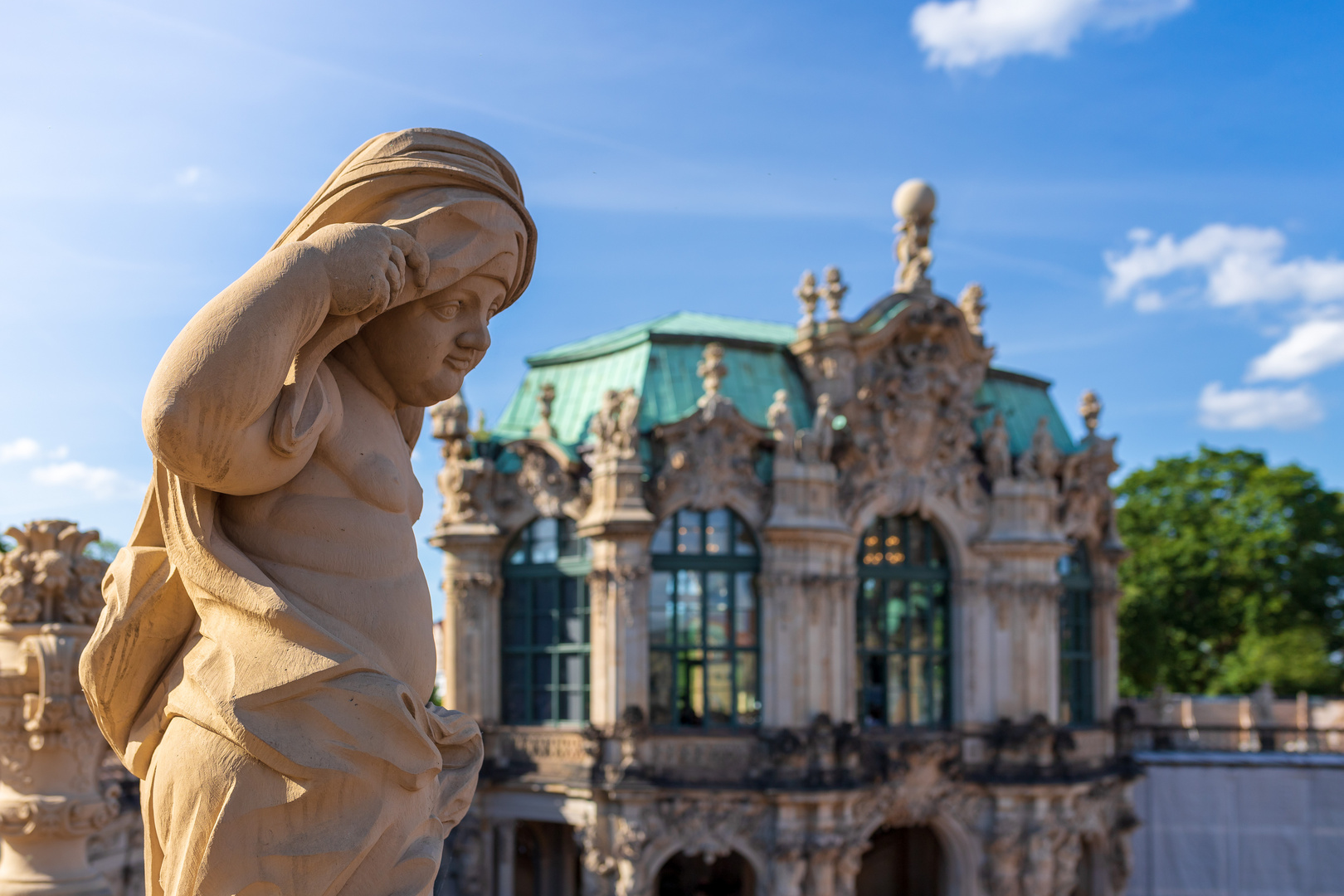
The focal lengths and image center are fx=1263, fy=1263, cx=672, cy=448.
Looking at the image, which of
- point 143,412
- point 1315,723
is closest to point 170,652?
point 143,412

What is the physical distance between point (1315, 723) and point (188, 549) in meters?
44.6

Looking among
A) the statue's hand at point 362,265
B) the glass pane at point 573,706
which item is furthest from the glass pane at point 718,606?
the statue's hand at point 362,265

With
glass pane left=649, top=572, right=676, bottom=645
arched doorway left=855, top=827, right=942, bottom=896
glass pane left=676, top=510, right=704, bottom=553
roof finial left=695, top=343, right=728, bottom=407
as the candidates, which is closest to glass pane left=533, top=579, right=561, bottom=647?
glass pane left=649, top=572, right=676, bottom=645

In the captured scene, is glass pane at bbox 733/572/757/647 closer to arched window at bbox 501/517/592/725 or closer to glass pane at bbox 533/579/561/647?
arched window at bbox 501/517/592/725

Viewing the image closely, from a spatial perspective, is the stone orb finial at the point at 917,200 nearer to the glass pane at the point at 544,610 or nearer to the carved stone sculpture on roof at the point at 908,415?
the carved stone sculpture on roof at the point at 908,415

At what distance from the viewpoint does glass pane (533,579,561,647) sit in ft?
91.4

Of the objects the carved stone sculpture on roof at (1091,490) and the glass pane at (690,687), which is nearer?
the glass pane at (690,687)

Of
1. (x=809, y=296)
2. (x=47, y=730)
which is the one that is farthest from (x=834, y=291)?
(x=47, y=730)

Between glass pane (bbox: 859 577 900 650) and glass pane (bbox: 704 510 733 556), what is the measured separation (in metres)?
3.54

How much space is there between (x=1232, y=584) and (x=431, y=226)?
168ft

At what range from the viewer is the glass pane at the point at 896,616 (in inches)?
1135

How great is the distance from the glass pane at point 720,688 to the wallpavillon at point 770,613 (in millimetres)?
54

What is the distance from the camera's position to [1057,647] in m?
30.1

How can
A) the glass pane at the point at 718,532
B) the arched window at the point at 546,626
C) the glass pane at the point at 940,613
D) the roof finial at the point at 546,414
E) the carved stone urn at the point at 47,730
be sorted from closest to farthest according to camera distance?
the carved stone urn at the point at 47,730
the glass pane at the point at 718,532
the arched window at the point at 546,626
the roof finial at the point at 546,414
the glass pane at the point at 940,613
